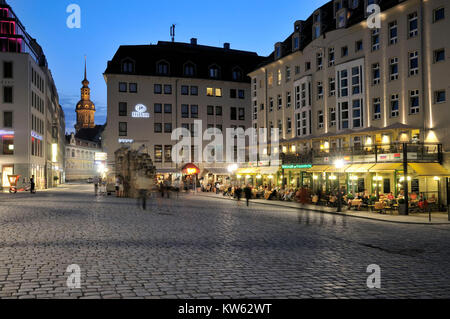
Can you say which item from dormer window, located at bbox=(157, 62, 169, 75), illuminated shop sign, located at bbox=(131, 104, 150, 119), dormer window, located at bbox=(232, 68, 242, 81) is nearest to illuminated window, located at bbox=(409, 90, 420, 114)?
illuminated shop sign, located at bbox=(131, 104, 150, 119)

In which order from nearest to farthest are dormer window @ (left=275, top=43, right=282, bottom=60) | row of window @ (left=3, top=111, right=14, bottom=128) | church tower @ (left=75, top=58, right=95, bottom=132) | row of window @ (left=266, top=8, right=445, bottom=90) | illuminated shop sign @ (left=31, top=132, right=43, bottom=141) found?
row of window @ (left=266, top=8, right=445, bottom=90) < dormer window @ (left=275, top=43, right=282, bottom=60) < row of window @ (left=3, top=111, right=14, bottom=128) < illuminated shop sign @ (left=31, top=132, right=43, bottom=141) < church tower @ (left=75, top=58, right=95, bottom=132)

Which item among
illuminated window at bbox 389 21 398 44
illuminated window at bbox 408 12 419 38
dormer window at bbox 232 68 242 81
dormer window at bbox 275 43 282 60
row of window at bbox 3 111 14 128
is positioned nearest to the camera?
illuminated window at bbox 408 12 419 38

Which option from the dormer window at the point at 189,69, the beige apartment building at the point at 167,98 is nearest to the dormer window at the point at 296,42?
the beige apartment building at the point at 167,98

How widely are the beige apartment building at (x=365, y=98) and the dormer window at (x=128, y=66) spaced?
25267 mm

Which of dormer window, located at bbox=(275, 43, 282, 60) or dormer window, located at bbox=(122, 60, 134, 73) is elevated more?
dormer window, located at bbox=(122, 60, 134, 73)

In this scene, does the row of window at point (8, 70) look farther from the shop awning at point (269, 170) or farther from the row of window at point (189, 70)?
the shop awning at point (269, 170)

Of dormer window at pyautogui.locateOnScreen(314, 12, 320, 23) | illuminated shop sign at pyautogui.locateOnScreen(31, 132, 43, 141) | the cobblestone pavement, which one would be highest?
dormer window at pyautogui.locateOnScreen(314, 12, 320, 23)

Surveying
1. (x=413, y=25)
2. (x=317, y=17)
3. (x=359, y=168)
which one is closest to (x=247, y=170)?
(x=317, y=17)

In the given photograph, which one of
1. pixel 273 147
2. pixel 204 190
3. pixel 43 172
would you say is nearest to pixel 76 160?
pixel 43 172

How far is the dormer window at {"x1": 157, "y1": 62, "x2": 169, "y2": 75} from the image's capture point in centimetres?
6875

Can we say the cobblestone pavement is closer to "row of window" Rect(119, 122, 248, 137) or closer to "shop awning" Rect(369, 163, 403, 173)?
"shop awning" Rect(369, 163, 403, 173)

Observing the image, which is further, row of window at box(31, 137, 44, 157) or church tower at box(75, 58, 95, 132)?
church tower at box(75, 58, 95, 132)

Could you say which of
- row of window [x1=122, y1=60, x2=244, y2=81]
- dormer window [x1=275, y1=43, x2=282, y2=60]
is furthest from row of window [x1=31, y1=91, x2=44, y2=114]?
dormer window [x1=275, y1=43, x2=282, y2=60]
